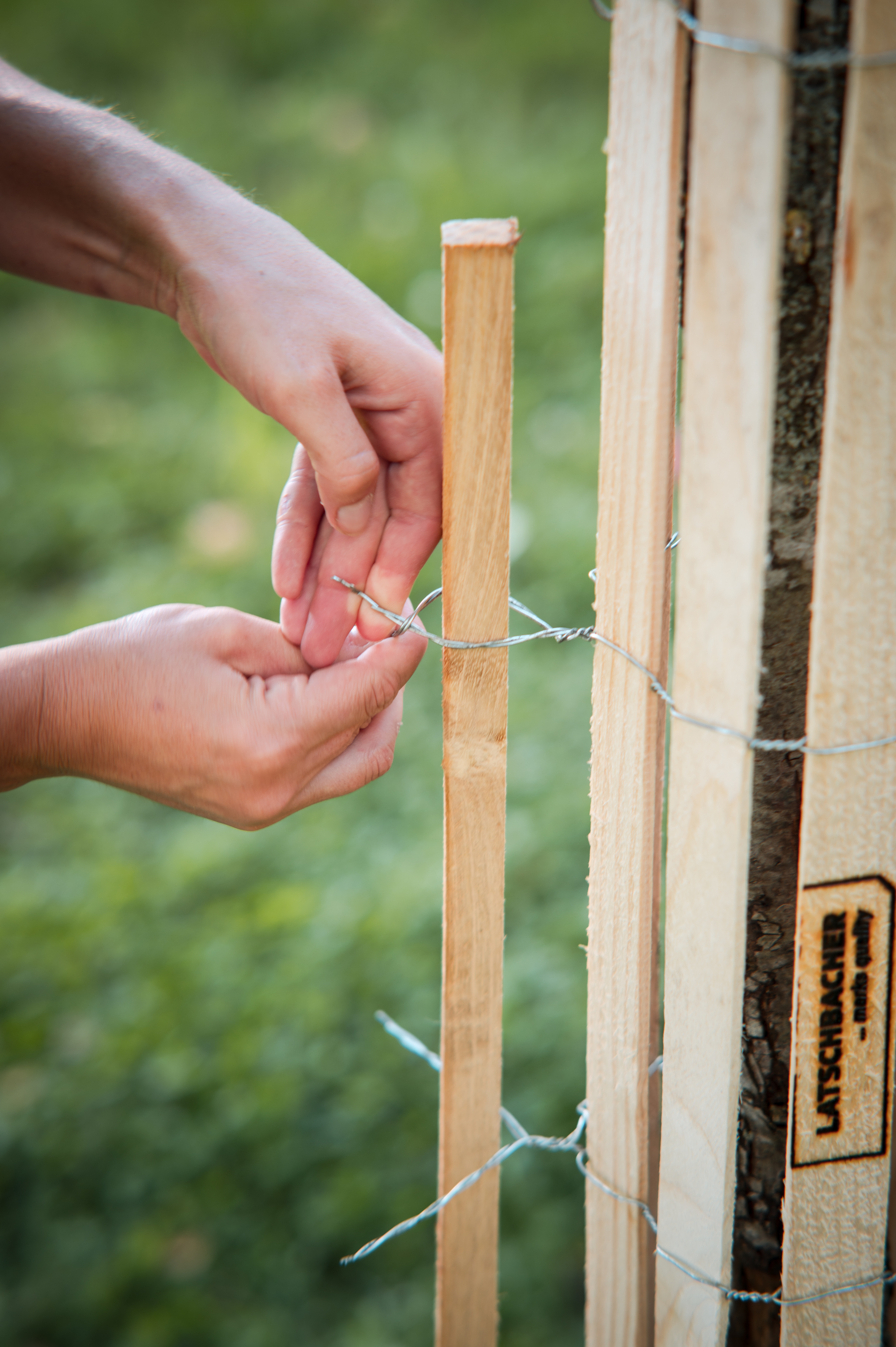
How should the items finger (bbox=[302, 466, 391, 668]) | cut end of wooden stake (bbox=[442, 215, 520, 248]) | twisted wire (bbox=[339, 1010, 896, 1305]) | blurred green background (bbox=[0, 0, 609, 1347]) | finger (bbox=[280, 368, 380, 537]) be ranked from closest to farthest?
cut end of wooden stake (bbox=[442, 215, 520, 248])
twisted wire (bbox=[339, 1010, 896, 1305])
finger (bbox=[280, 368, 380, 537])
finger (bbox=[302, 466, 391, 668])
blurred green background (bbox=[0, 0, 609, 1347])

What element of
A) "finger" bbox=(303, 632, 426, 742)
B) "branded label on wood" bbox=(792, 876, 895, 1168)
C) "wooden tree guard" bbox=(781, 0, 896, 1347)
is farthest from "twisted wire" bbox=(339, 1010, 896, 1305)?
"finger" bbox=(303, 632, 426, 742)

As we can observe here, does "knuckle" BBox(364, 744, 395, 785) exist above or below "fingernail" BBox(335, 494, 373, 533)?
below

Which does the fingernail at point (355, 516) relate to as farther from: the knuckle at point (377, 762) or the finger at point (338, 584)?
the knuckle at point (377, 762)

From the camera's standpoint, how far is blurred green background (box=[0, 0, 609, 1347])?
2.10m

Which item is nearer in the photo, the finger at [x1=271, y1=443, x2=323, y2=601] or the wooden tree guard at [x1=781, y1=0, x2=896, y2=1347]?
the wooden tree guard at [x1=781, y1=0, x2=896, y2=1347]

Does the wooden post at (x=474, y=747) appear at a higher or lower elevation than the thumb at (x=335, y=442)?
lower

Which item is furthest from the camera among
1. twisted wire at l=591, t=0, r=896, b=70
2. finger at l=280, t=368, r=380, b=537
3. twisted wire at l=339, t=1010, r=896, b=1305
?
Answer: finger at l=280, t=368, r=380, b=537

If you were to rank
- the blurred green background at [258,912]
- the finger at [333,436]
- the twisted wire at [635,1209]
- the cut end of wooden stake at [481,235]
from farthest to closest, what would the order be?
the blurred green background at [258,912] < the finger at [333,436] < the twisted wire at [635,1209] < the cut end of wooden stake at [481,235]

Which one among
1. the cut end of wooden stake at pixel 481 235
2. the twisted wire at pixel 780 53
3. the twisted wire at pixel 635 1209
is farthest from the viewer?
the twisted wire at pixel 635 1209

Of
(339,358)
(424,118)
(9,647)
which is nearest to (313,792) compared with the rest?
(9,647)

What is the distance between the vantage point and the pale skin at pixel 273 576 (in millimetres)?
1172

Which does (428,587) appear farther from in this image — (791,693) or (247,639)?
(791,693)

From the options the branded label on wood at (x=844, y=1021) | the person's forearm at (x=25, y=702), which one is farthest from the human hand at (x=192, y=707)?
the branded label on wood at (x=844, y=1021)

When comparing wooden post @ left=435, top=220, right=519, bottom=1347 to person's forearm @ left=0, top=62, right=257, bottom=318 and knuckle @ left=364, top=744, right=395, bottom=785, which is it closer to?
knuckle @ left=364, top=744, right=395, bottom=785
